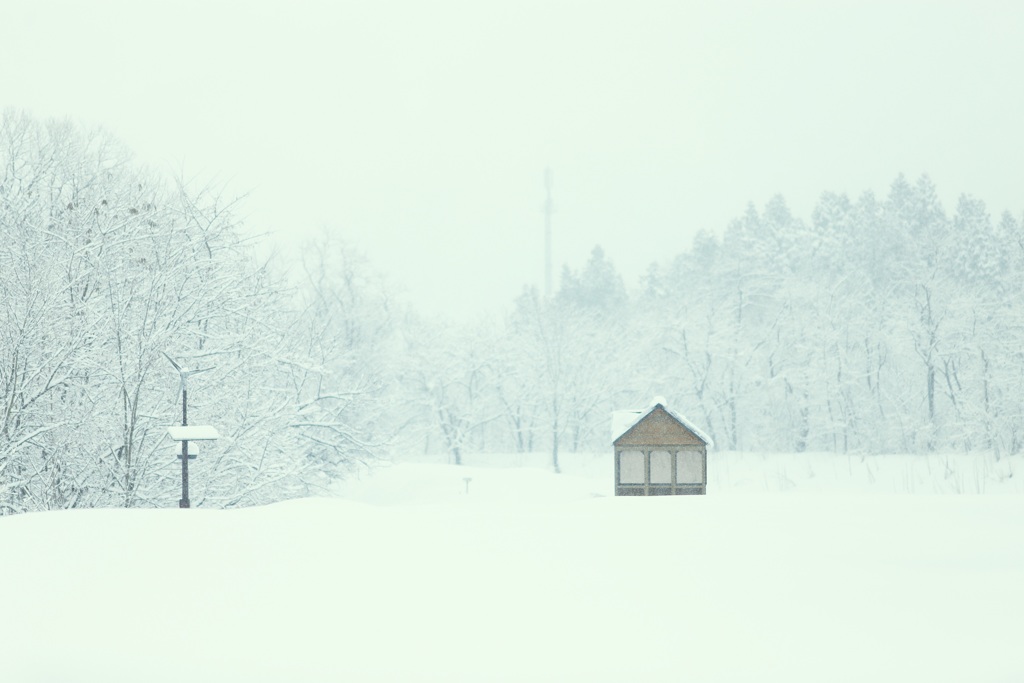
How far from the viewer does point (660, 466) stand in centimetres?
2477

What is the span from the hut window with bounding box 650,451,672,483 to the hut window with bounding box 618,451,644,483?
30cm

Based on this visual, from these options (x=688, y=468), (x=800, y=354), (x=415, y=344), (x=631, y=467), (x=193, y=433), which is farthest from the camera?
(x=415, y=344)

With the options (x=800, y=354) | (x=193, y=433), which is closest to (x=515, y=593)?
(x=193, y=433)

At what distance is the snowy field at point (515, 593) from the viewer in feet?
20.7

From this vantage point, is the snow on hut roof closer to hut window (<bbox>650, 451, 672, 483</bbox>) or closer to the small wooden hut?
the small wooden hut

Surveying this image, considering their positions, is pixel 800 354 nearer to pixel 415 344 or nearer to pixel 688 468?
pixel 415 344

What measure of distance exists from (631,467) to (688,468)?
148 centimetres

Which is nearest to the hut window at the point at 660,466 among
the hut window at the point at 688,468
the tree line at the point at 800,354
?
the hut window at the point at 688,468

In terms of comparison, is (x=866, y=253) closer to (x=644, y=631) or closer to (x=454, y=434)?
(x=454, y=434)

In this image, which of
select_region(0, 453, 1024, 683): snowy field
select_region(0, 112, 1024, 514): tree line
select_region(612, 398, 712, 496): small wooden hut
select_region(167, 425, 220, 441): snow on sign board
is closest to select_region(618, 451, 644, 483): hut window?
select_region(612, 398, 712, 496): small wooden hut

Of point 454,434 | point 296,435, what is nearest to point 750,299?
point 454,434

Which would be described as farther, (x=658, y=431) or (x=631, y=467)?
(x=631, y=467)

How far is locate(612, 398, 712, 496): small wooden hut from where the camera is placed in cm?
2461

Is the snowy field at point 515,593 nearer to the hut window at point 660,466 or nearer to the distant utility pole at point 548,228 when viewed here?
the hut window at point 660,466
